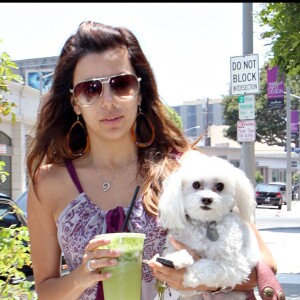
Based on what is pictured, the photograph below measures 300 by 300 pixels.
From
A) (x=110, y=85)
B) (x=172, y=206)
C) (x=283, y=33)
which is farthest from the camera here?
(x=283, y=33)

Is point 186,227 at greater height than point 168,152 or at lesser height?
lesser

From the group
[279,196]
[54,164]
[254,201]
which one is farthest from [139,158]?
[279,196]

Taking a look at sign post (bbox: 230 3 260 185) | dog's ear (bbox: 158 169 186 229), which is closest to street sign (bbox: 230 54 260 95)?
sign post (bbox: 230 3 260 185)

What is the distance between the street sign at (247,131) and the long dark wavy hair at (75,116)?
6.45 metres

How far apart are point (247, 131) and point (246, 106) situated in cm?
37

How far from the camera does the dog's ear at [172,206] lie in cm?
211

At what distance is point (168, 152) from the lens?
95.7 inches

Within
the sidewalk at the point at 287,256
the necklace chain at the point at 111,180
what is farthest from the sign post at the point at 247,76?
the necklace chain at the point at 111,180

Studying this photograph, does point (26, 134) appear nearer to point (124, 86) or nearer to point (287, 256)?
point (287, 256)

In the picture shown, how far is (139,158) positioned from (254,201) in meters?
0.49

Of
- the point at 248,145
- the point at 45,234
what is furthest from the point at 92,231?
the point at 248,145

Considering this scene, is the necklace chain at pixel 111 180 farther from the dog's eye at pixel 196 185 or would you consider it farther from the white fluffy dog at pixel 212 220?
the dog's eye at pixel 196 185

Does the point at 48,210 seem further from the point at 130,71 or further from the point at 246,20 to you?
the point at 246,20

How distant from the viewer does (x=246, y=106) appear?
29.5ft
